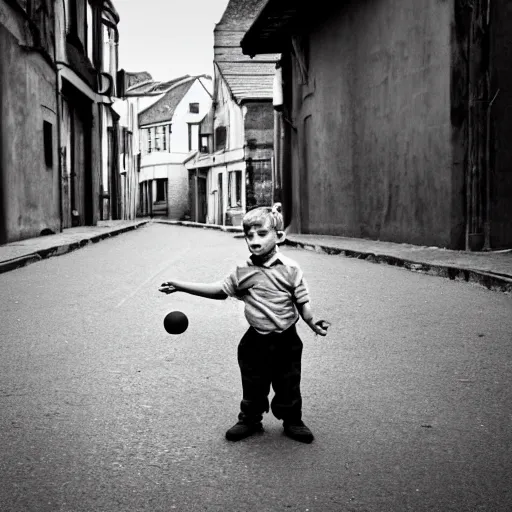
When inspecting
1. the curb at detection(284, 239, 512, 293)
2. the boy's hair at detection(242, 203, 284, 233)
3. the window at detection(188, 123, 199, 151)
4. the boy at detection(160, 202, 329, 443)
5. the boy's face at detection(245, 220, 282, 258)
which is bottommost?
the curb at detection(284, 239, 512, 293)

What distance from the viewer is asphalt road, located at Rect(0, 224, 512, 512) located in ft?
9.08

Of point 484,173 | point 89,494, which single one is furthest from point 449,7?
point 89,494

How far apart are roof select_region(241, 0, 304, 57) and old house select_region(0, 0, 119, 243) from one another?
496 centimetres

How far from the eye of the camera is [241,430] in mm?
3373

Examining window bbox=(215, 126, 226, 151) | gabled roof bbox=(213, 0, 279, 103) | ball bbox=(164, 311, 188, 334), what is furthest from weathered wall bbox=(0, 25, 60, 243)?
window bbox=(215, 126, 226, 151)

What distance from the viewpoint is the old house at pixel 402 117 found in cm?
1205

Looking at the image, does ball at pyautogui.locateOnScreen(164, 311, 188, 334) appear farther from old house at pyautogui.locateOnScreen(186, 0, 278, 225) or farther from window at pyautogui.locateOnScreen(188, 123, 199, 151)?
window at pyautogui.locateOnScreen(188, 123, 199, 151)

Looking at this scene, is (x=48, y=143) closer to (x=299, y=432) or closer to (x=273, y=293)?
(x=273, y=293)

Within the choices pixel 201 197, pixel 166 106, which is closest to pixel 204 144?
pixel 201 197

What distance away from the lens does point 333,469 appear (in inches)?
118

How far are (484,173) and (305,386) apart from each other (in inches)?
337

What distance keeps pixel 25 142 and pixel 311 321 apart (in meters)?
13.7

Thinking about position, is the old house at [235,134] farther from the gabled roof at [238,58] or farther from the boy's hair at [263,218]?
the boy's hair at [263,218]

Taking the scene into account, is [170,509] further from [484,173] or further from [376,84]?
[376,84]
